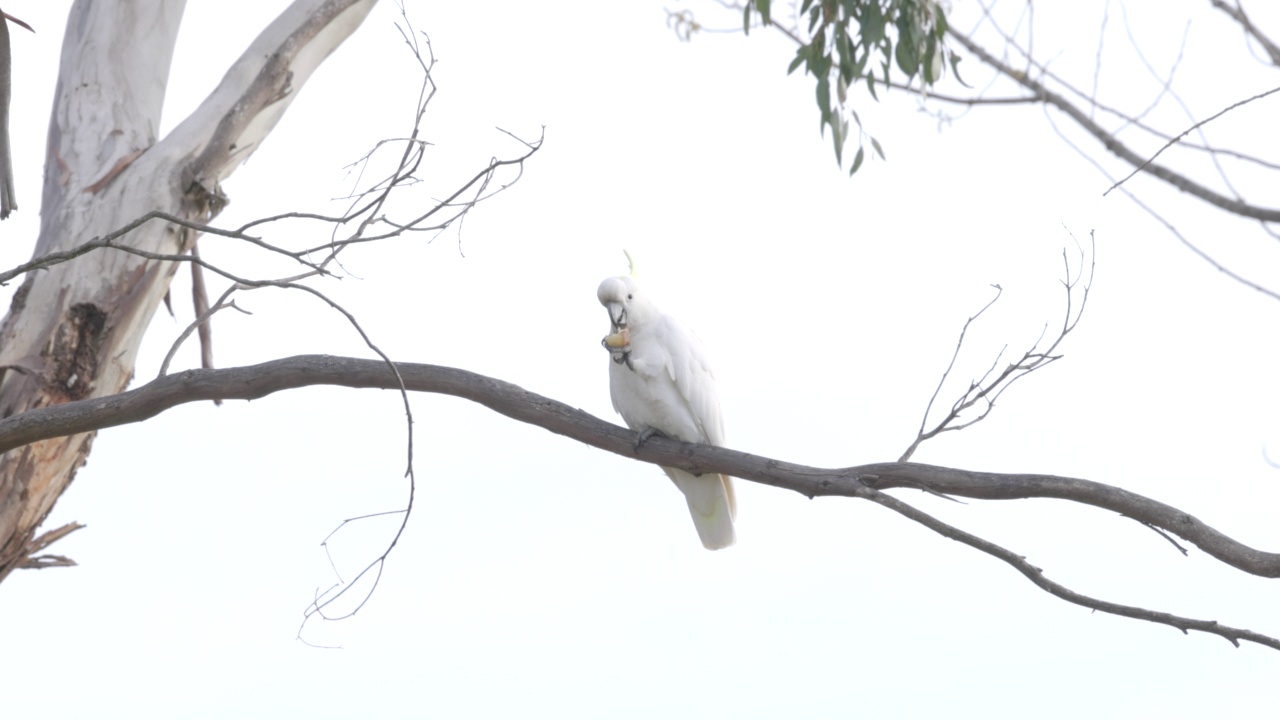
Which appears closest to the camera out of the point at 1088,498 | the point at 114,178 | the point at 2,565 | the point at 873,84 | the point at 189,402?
the point at 1088,498

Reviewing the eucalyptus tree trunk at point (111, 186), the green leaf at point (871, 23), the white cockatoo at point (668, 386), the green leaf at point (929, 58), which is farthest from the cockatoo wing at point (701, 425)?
the eucalyptus tree trunk at point (111, 186)

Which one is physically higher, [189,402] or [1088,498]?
[189,402]

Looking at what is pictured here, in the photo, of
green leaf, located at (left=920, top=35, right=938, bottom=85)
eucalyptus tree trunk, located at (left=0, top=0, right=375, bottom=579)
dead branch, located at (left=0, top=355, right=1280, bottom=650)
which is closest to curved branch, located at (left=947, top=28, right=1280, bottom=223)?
green leaf, located at (left=920, top=35, right=938, bottom=85)

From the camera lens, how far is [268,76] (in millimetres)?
3057

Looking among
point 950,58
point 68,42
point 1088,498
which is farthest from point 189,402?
point 950,58

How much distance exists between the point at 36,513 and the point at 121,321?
487mm

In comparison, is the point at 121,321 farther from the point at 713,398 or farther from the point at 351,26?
the point at 713,398

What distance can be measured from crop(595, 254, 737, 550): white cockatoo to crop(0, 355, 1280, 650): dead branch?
0.81 feet

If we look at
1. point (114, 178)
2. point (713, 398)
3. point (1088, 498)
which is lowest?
point (1088, 498)

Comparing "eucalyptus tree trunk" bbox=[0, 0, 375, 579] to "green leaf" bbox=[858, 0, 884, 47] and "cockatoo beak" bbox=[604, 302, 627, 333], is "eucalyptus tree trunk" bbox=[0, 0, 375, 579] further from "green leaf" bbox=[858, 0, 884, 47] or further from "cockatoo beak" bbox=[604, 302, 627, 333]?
"green leaf" bbox=[858, 0, 884, 47]

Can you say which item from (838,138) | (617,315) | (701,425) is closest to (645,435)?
(701,425)

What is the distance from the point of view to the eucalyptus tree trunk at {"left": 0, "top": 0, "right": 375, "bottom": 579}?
105 inches

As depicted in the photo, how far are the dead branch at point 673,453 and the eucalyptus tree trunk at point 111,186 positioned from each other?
52cm

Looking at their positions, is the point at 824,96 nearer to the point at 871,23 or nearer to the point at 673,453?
the point at 871,23
